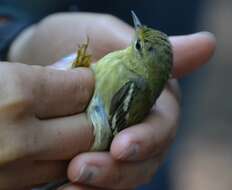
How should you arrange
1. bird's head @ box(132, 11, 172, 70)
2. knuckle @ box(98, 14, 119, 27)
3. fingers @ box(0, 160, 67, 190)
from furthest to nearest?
knuckle @ box(98, 14, 119, 27)
bird's head @ box(132, 11, 172, 70)
fingers @ box(0, 160, 67, 190)

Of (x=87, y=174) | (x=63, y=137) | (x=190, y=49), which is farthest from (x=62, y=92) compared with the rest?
(x=190, y=49)

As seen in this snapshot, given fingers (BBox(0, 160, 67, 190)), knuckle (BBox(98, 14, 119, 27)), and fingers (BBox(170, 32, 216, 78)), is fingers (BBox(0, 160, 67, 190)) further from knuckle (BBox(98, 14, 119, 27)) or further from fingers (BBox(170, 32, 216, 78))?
knuckle (BBox(98, 14, 119, 27))

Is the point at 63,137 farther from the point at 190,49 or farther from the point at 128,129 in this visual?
the point at 190,49

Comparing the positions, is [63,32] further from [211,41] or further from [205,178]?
[205,178]

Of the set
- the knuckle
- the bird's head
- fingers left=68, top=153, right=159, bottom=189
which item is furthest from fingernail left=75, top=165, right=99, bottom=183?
the knuckle

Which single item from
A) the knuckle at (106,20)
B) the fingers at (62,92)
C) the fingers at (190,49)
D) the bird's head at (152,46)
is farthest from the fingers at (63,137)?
the knuckle at (106,20)

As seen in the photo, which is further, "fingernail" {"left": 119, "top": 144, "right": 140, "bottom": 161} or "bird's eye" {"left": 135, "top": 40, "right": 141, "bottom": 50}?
"bird's eye" {"left": 135, "top": 40, "right": 141, "bottom": 50}

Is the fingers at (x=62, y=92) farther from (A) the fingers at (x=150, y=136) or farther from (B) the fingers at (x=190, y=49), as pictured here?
(B) the fingers at (x=190, y=49)

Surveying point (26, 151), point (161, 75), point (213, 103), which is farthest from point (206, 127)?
point (26, 151)
